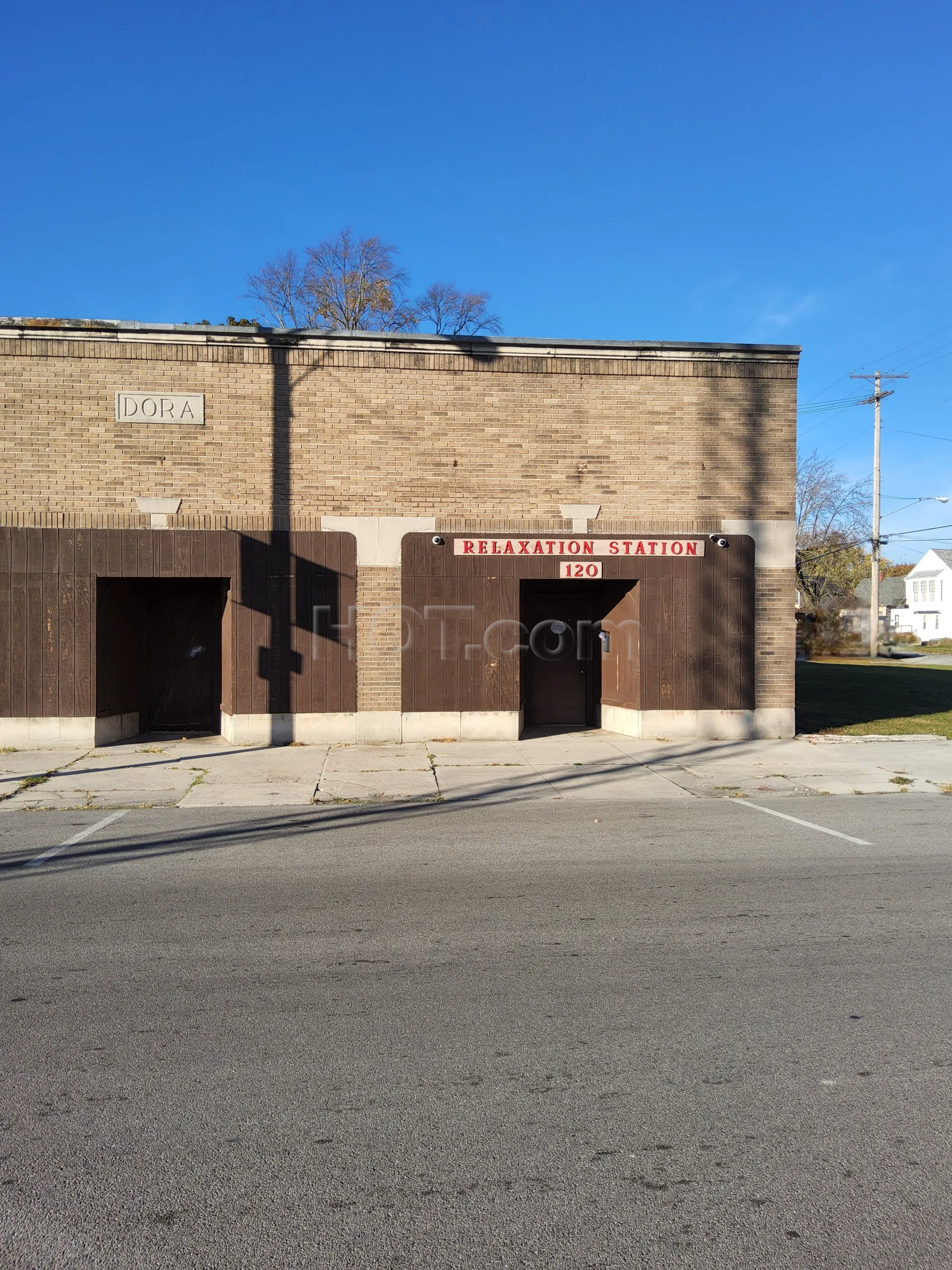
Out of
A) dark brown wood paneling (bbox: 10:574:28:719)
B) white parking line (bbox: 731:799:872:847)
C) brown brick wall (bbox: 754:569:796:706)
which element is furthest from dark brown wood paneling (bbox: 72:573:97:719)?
brown brick wall (bbox: 754:569:796:706)

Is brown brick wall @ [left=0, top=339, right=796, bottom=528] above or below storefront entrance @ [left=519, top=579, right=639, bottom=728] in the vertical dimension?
above

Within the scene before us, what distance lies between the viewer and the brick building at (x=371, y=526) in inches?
546

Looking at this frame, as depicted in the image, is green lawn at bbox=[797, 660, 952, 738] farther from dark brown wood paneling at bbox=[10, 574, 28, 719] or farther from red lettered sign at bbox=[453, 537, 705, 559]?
dark brown wood paneling at bbox=[10, 574, 28, 719]

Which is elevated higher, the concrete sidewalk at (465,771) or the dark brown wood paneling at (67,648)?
the dark brown wood paneling at (67,648)

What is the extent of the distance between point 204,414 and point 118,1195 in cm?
1254

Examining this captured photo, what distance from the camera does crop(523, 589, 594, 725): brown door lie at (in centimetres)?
1612

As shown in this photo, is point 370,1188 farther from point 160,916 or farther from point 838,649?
point 838,649

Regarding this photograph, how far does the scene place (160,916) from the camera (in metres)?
6.11

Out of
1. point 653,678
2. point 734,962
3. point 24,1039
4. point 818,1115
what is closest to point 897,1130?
point 818,1115

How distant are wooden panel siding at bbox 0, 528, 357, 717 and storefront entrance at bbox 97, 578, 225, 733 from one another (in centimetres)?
68

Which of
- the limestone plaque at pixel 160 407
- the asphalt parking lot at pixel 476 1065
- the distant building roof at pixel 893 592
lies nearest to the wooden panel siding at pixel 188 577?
the limestone plaque at pixel 160 407

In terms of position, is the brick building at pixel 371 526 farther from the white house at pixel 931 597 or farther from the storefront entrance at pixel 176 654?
the white house at pixel 931 597

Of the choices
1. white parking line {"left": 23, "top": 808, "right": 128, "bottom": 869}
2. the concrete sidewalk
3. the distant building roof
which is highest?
the distant building roof

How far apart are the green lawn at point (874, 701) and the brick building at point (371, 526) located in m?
2.50
